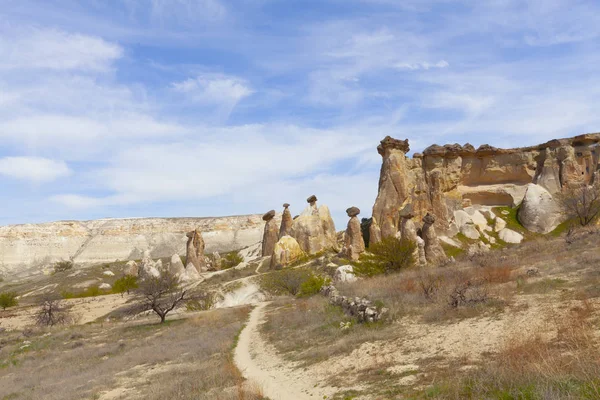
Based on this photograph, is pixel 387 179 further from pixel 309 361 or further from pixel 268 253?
pixel 309 361

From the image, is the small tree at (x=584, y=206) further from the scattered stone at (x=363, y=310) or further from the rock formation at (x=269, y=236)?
the scattered stone at (x=363, y=310)

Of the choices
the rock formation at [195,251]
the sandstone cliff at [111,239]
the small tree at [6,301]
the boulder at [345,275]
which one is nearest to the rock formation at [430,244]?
the boulder at [345,275]

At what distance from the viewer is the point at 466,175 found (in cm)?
5125

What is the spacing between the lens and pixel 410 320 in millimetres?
11648

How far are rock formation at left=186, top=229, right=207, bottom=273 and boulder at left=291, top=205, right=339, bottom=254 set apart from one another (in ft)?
40.3

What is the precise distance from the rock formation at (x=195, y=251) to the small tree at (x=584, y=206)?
1403 inches

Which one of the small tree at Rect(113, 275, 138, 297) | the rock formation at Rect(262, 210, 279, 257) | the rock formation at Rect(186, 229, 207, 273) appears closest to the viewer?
the small tree at Rect(113, 275, 138, 297)

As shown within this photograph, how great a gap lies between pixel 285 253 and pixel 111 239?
7485cm

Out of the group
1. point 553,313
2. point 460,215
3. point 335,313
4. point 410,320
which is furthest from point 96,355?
point 460,215

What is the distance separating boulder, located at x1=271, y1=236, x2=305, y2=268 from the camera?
129 feet

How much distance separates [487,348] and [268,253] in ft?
141

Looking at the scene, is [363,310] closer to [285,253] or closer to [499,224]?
[285,253]

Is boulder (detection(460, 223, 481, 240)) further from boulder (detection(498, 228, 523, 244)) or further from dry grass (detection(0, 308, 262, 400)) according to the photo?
dry grass (detection(0, 308, 262, 400))

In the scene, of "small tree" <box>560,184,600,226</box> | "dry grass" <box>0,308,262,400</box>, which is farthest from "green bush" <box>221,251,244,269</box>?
"small tree" <box>560,184,600,226</box>
